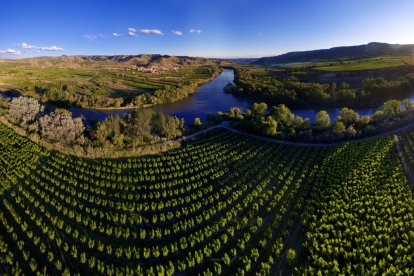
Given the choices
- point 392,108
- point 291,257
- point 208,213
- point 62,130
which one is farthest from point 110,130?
point 392,108

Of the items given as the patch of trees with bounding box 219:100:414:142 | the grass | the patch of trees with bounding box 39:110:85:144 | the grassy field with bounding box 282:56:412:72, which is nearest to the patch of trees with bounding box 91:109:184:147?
the patch of trees with bounding box 39:110:85:144

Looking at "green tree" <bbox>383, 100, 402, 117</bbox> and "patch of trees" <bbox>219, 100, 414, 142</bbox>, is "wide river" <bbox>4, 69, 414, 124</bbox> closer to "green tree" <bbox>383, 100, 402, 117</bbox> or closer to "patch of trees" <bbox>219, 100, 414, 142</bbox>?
"green tree" <bbox>383, 100, 402, 117</bbox>

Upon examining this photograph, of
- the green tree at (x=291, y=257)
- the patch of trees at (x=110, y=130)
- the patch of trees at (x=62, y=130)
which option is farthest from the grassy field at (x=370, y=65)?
the green tree at (x=291, y=257)

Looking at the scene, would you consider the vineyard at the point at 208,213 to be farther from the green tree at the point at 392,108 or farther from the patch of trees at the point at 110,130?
the green tree at the point at 392,108

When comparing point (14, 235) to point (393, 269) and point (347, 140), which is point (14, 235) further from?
point (347, 140)

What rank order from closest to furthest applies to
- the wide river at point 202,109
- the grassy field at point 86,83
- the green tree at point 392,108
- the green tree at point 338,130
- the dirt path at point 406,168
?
the dirt path at point 406,168 → the green tree at point 338,130 → the green tree at point 392,108 → the wide river at point 202,109 → the grassy field at point 86,83

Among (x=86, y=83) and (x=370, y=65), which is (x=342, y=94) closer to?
(x=370, y=65)
